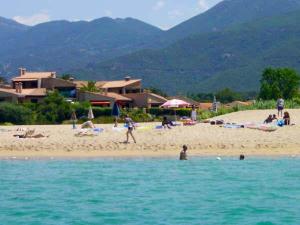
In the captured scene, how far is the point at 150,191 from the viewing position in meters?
21.0

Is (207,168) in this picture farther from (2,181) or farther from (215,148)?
(2,181)

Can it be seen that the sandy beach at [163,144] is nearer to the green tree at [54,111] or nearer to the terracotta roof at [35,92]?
the green tree at [54,111]

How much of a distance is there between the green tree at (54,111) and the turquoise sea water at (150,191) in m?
31.2

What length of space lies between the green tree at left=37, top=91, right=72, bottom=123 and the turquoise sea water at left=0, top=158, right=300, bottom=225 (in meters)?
31.2

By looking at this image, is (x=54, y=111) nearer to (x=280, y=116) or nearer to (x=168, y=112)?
(x=168, y=112)

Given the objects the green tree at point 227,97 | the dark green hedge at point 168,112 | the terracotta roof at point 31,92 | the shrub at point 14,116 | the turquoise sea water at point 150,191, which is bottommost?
the turquoise sea water at point 150,191

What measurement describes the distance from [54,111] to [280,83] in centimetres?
2889

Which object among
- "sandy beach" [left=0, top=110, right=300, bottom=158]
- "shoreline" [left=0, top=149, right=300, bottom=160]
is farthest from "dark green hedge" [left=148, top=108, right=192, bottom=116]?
"shoreline" [left=0, top=149, right=300, bottom=160]

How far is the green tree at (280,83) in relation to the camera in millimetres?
75431

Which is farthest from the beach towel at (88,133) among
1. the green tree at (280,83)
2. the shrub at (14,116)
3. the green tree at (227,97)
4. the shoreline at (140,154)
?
the green tree at (227,97)

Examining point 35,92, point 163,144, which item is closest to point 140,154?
point 163,144

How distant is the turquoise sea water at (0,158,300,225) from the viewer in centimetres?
1698

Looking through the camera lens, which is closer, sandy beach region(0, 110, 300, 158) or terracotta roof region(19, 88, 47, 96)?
sandy beach region(0, 110, 300, 158)

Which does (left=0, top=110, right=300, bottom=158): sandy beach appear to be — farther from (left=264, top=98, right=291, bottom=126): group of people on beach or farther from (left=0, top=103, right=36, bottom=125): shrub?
(left=0, top=103, right=36, bottom=125): shrub
